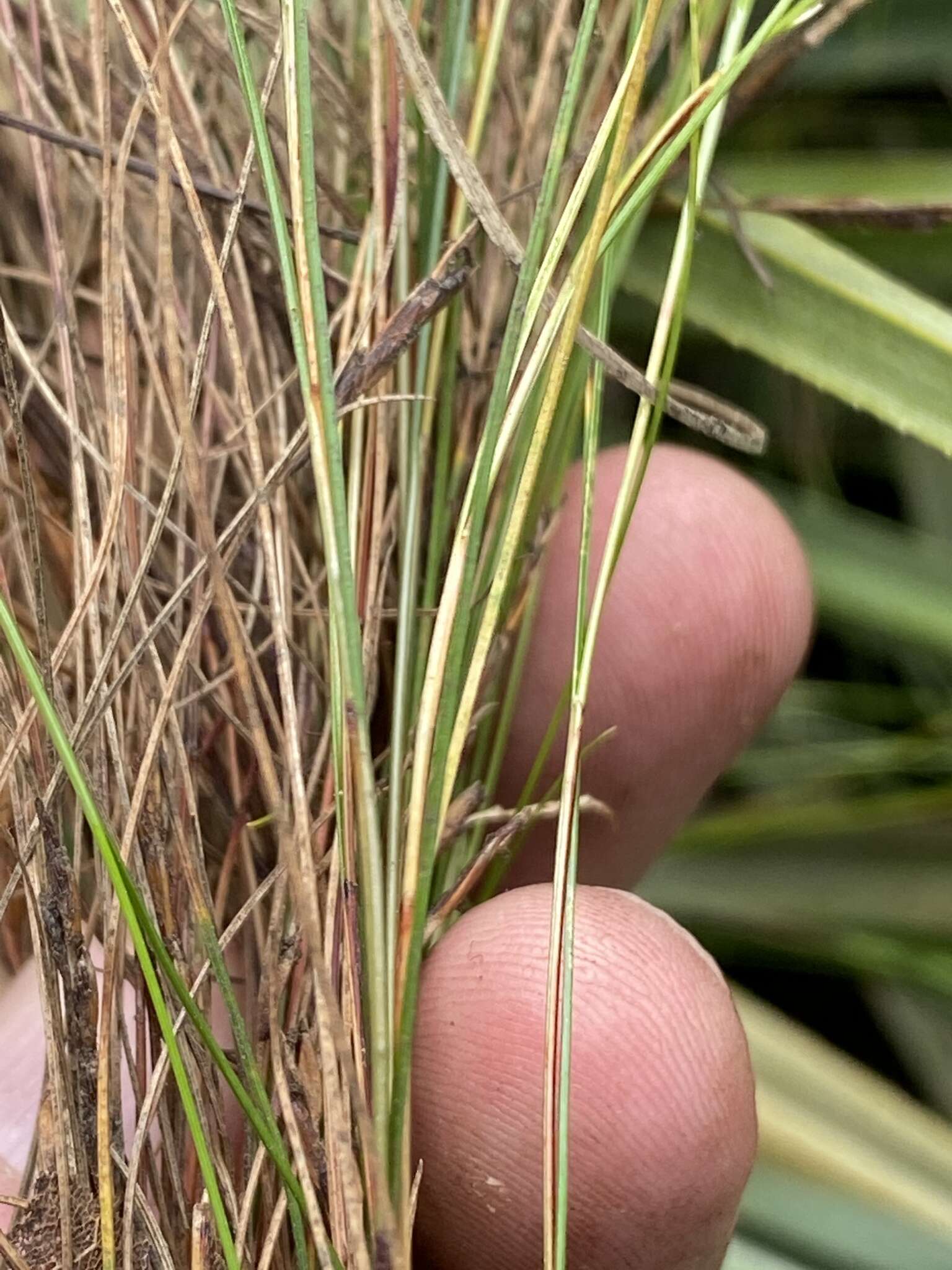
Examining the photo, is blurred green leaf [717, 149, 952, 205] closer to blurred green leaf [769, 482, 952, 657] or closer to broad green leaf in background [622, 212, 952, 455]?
broad green leaf in background [622, 212, 952, 455]

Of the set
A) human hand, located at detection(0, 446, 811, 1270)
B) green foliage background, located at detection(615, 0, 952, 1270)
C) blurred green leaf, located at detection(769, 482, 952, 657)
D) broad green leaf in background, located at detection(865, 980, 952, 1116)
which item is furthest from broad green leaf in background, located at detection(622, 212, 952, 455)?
broad green leaf in background, located at detection(865, 980, 952, 1116)

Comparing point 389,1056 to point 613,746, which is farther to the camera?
point 613,746

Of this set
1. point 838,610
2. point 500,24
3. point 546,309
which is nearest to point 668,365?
point 546,309

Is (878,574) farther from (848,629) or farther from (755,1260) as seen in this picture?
(755,1260)

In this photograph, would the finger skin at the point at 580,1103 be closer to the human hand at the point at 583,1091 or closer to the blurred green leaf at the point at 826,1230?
the human hand at the point at 583,1091

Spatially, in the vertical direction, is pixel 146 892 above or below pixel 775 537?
below

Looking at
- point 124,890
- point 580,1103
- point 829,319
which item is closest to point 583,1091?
point 580,1103

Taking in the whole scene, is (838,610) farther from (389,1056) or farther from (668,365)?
(389,1056)

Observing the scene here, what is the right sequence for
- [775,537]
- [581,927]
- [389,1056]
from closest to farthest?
[389,1056] < [581,927] < [775,537]
